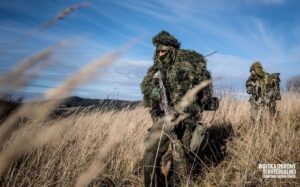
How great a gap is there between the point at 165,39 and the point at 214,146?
Answer: 6.40 ft

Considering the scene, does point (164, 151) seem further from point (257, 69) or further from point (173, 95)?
point (257, 69)

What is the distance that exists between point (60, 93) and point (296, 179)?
331 cm

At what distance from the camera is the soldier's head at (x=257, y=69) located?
26.2 ft

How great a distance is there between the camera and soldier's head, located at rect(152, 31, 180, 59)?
428 centimetres

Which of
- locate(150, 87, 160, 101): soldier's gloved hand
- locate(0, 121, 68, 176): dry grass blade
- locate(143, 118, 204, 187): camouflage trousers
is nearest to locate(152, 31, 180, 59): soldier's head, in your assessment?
locate(150, 87, 160, 101): soldier's gloved hand

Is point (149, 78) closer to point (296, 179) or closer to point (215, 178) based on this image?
point (215, 178)

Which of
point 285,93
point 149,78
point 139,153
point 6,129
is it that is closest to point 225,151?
point 139,153

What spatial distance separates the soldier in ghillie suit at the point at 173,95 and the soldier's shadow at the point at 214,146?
22.4 inches

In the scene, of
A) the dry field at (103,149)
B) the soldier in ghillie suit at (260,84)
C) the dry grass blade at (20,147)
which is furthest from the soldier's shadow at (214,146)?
the dry grass blade at (20,147)

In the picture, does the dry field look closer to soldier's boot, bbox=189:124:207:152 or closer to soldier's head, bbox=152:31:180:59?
soldier's boot, bbox=189:124:207:152

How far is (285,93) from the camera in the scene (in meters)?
9.20

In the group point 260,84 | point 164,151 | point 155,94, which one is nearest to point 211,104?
point 155,94

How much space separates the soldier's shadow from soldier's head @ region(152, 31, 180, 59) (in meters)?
1.38

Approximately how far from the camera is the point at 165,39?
4.29m
